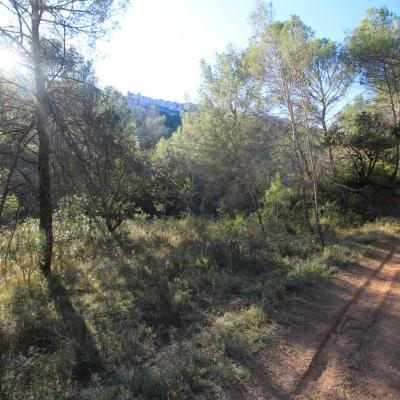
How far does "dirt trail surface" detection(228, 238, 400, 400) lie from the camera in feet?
12.1

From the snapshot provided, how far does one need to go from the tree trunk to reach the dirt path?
16.2ft

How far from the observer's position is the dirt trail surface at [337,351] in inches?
145

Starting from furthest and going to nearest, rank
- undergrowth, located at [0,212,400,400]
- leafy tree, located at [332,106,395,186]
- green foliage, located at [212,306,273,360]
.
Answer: leafy tree, located at [332,106,395,186], green foliage, located at [212,306,273,360], undergrowth, located at [0,212,400,400]

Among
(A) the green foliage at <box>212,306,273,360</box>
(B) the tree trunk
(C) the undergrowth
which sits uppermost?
(B) the tree trunk

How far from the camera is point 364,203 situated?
16938 mm

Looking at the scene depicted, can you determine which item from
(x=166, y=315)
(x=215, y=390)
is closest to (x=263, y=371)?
(x=215, y=390)

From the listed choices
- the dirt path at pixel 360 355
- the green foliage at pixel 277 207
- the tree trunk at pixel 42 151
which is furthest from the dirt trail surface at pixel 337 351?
the green foliage at pixel 277 207

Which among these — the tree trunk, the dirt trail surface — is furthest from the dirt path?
the tree trunk

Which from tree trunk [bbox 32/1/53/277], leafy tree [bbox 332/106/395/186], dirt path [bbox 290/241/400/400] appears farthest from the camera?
leafy tree [bbox 332/106/395/186]

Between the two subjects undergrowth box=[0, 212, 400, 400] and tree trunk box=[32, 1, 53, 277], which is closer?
undergrowth box=[0, 212, 400, 400]

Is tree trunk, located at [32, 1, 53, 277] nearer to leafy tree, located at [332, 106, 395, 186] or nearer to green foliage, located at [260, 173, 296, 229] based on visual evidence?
green foliage, located at [260, 173, 296, 229]

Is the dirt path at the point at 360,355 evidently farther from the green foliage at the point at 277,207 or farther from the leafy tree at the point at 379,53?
the leafy tree at the point at 379,53

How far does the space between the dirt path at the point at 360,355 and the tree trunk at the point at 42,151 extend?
16.2 feet

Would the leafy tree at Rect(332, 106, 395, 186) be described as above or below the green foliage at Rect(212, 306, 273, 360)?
above
